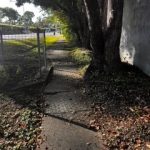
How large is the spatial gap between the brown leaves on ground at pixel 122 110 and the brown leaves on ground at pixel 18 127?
3.62 feet

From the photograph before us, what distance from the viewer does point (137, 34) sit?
1053 centimetres

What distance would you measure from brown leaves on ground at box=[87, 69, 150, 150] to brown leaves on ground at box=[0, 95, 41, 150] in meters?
1.10

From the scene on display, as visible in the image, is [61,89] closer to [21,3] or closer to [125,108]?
[125,108]

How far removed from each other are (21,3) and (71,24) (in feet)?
17.5

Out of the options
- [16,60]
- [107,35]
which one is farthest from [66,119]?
[16,60]

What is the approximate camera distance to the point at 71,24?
26.7 m

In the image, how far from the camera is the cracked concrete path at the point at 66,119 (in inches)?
207

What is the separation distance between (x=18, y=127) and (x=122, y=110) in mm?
2099

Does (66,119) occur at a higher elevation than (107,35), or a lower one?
lower

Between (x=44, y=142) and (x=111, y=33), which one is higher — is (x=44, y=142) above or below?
below

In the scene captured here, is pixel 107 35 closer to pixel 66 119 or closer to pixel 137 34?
pixel 137 34

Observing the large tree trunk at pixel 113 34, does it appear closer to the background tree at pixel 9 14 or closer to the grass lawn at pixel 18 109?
the grass lawn at pixel 18 109

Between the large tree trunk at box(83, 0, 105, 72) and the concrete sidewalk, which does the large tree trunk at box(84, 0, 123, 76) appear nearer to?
the large tree trunk at box(83, 0, 105, 72)

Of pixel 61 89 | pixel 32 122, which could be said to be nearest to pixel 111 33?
pixel 61 89
